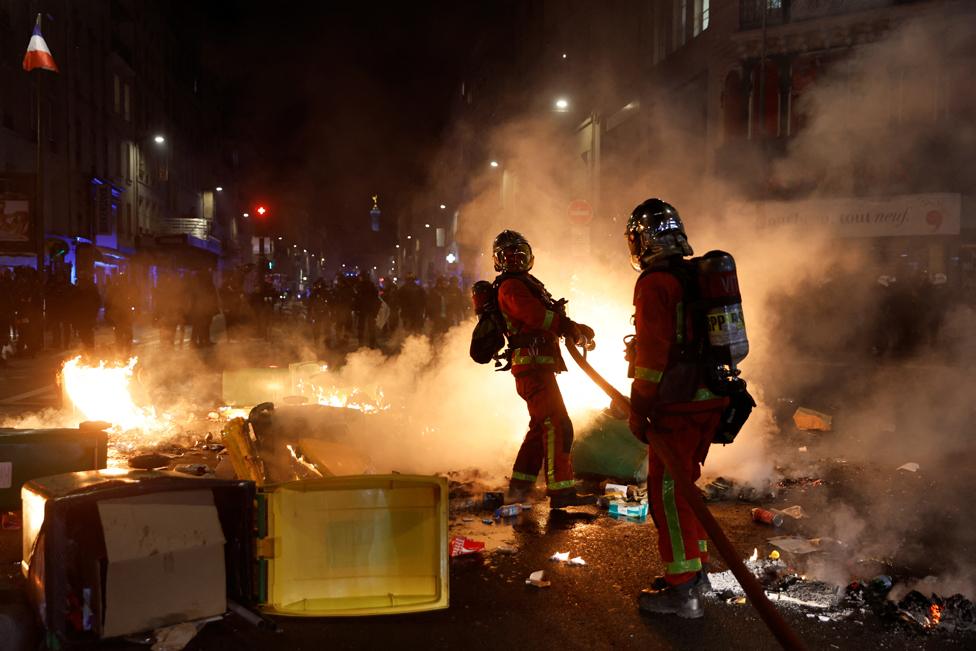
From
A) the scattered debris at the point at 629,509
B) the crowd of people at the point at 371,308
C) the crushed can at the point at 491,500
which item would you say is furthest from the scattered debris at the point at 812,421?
the crowd of people at the point at 371,308

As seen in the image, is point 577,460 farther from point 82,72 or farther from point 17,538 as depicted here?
point 82,72

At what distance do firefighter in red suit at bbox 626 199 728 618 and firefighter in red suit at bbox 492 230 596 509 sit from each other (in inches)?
48.0

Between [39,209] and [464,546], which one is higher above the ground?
[39,209]

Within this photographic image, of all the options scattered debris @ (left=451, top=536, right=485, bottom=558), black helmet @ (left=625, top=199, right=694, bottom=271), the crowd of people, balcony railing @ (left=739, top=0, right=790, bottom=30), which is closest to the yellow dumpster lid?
scattered debris @ (left=451, top=536, right=485, bottom=558)

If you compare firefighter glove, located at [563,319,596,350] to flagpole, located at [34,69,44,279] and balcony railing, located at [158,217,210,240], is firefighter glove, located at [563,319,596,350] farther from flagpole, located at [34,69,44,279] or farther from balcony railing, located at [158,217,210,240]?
balcony railing, located at [158,217,210,240]

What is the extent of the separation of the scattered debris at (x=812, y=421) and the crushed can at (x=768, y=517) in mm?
3093

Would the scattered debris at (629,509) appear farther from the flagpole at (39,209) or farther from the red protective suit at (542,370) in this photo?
the flagpole at (39,209)

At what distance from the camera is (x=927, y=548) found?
4.11 meters

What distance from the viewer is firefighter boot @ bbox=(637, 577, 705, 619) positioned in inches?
130

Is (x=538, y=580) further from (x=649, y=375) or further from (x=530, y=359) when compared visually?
(x=530, y=359)

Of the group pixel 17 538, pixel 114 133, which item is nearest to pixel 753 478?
pixel 17 538

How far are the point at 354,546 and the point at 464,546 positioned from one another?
1.01 metres

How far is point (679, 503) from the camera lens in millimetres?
3379

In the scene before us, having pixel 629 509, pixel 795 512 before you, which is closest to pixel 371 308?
pixel 629 509
